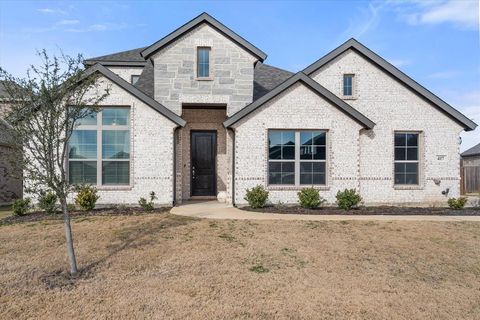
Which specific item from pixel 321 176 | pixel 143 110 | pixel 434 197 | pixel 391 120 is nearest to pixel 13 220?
pixel 143 110

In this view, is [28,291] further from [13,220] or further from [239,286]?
[13,220]

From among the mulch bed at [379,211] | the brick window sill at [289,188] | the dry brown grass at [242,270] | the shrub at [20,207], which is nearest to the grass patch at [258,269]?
the dry brown grass at [242,270]

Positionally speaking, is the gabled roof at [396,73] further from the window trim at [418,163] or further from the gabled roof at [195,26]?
the gabled roof at [195,26]

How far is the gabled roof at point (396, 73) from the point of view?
13555 millimetres

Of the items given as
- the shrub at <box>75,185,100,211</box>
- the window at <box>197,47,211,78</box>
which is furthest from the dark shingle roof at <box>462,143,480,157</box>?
the shrub at <box>75,185,100,211</box>

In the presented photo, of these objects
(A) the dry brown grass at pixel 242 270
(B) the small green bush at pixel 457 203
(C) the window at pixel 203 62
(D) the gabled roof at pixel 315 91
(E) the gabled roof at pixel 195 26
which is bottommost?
(A) the dry brown grass at pixel 242 270

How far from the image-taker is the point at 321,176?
12891 millimetres

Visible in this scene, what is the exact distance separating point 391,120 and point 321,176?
13.1 ft

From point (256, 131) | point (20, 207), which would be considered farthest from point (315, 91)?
point (20, 207)

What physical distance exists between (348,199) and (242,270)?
7.23m

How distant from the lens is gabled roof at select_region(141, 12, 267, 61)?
1313cm

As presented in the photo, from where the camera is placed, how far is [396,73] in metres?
13.6

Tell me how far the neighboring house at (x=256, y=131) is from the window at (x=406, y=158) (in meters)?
0.04

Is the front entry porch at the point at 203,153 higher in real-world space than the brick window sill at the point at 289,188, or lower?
higher
